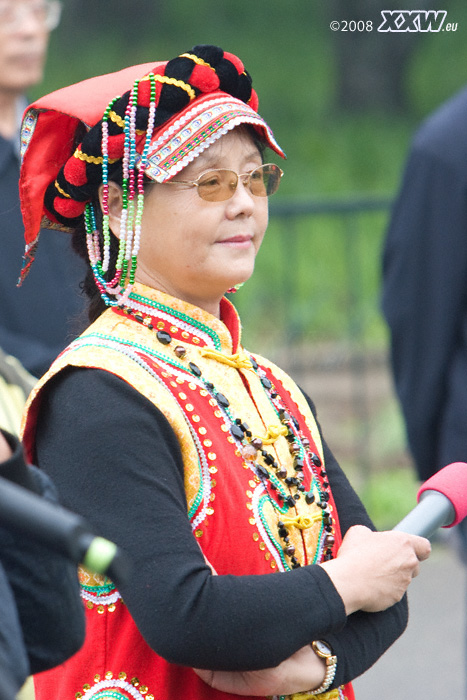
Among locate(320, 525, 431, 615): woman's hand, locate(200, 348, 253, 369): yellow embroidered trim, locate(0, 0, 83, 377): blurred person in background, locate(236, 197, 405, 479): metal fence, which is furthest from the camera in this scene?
locate(236, 197, 405, 479): metal fence

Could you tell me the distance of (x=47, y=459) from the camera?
6.53 ft

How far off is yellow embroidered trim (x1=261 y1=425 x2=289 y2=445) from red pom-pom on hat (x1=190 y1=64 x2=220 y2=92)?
2.06ft

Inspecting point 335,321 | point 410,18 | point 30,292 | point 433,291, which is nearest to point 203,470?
point 30,292

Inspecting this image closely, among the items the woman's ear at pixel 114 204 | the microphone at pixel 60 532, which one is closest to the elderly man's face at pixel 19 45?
the woman's ear at pixel 114 204

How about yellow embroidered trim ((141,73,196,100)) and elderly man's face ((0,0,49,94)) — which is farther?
elderly man's face ((0,0,49,94))

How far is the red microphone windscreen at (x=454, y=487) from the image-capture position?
82.7 inches

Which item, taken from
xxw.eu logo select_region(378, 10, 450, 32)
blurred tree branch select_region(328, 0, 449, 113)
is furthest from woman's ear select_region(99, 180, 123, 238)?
blurred tree branch select_region(328, 0, 449, 113)

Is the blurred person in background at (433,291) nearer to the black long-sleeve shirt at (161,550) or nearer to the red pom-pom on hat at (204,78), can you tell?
the red pom-pom on hat at (204,78)

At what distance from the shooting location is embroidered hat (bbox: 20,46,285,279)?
208 cm

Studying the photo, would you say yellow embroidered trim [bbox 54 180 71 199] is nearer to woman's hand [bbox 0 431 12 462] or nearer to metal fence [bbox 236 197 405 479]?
woman's hand [bbox 0 431 12 462]

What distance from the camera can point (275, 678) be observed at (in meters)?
1.93

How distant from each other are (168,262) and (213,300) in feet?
0.49

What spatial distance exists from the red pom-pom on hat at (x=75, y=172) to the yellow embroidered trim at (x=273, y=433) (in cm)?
56

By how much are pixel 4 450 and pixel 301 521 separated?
28.7 inches
